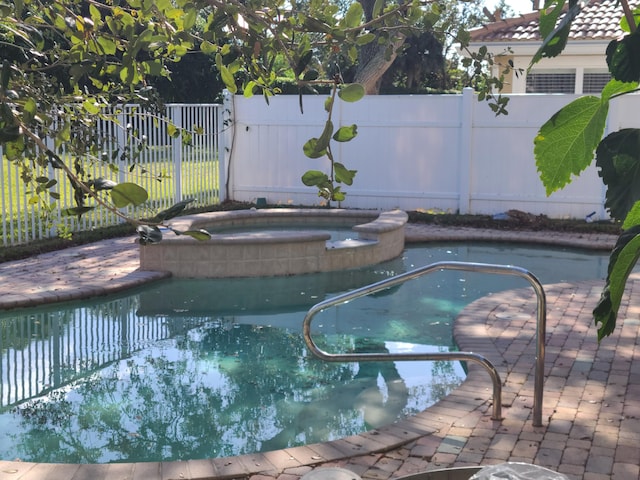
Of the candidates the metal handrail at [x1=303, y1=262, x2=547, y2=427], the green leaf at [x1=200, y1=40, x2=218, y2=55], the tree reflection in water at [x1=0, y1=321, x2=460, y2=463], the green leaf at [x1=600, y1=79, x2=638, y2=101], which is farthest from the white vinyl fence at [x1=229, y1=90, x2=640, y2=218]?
the green leaf at [x1=600, y1=79, x2=638, y2=101]

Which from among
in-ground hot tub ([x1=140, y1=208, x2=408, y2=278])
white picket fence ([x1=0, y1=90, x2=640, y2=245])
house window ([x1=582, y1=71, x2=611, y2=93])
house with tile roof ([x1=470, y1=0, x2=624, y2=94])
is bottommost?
in-ground hot tub ([x1=140, y1=208, x2=408, y2=278])

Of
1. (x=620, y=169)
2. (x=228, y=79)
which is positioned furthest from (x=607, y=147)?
(x=228, y=79)

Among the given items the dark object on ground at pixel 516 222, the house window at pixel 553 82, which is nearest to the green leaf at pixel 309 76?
the dark object on ground at pixel 516 222

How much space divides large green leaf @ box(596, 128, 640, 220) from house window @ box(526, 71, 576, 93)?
17844 mm

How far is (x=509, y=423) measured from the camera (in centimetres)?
489

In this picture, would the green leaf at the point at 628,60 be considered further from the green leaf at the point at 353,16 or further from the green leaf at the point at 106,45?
the green leaf at the point at 106,45

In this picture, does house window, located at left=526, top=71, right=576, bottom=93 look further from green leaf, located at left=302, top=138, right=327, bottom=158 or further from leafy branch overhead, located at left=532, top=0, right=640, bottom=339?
leafy branch overhead, located at left=532, top=0, right=640, bottom=339

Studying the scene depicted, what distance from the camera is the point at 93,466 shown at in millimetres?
4258

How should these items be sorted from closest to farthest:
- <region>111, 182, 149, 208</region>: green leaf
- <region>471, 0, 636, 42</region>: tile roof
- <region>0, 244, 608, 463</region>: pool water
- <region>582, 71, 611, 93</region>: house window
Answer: <region>111, 182, 149, 208</region>: green leaf
<region>0, 244, 608, 463</region>: pool water
<region>471, 0, 636, 42</region>: tile roof
<region>582, 71, 611, 93</region>: house window

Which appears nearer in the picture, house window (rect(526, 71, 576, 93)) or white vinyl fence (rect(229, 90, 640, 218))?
white vinyl fence (rect(229, 90, 640, 218))

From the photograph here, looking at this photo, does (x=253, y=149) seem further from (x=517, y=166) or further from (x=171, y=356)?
(x=171, y=356)

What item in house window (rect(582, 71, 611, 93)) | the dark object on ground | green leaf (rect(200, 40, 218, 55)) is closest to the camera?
green leaf (rect(200, 40, 218, 55))

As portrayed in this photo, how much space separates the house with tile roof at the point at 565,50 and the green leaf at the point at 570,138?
1615 centimetres

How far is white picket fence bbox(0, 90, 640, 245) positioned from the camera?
43.0 ft
